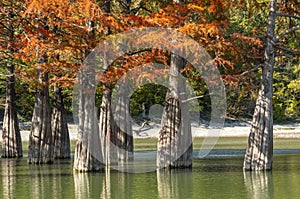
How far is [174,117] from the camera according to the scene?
88.9 feet

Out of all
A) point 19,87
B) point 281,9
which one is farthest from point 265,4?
point 19,87

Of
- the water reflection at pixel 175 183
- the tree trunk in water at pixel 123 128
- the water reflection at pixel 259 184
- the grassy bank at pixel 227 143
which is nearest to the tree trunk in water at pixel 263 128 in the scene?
the water reflection at pixel 259 184

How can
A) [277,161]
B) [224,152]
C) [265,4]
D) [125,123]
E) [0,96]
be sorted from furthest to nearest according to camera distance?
[0,96], [224,152], [125,123], [277,161], [265,4]

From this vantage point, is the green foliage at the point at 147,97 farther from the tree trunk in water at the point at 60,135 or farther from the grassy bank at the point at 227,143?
the tree trunk in water at the point at 60,135

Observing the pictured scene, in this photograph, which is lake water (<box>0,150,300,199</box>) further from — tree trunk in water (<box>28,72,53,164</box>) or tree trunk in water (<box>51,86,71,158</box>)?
tree trunk in water (<box>51,86,71,158</box>)

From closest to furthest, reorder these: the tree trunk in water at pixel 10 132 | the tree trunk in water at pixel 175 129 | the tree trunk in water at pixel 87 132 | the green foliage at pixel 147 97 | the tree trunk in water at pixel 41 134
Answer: the tree trunk in water at pixel 87 132
the tree trunk in water at pixel 175 129
the tree trunk in water at pixel 41 134
the tree trunk in water at pixel 10 132
the green foliage at pixel 147 97

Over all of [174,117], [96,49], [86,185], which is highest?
[96,49]

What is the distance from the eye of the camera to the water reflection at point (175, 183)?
2142 centimetres

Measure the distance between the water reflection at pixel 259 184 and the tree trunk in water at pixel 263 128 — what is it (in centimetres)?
40

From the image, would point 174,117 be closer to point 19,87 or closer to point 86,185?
point 86,185

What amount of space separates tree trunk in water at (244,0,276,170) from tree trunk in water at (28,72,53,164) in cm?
901

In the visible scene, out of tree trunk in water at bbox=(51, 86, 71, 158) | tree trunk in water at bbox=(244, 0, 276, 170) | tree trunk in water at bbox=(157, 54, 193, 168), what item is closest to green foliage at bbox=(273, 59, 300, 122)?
tree trunk in water at bbox=(51, 86, 71, 158)

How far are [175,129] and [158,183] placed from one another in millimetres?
3310

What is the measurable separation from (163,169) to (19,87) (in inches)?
530
